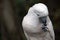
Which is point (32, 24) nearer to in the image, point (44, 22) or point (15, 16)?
point (44, 22)

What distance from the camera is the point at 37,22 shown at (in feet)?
4.70

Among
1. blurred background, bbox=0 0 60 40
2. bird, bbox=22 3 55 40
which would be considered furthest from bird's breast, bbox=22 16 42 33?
blurred background, bbox=0 0 60 40

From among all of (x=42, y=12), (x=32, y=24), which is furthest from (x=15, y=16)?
(x=42, y=12)

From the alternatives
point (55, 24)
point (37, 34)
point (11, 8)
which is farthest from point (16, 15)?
point (37, 34)

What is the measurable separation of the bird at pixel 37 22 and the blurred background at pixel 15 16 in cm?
52

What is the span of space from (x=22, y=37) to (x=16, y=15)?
0.77 ft

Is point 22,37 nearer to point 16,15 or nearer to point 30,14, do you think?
point 16,15

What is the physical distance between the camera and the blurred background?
2.06 m

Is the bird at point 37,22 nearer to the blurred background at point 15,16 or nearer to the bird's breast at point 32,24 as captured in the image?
the bird's breast at point 32,24

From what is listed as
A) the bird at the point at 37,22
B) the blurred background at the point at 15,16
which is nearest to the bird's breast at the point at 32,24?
the bird at the point at 37,22

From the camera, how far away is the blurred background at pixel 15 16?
6.75ft

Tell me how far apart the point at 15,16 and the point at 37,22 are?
27.4 inches

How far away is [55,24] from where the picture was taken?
7.04 ft

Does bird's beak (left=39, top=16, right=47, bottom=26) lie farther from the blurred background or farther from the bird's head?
the blurred background
